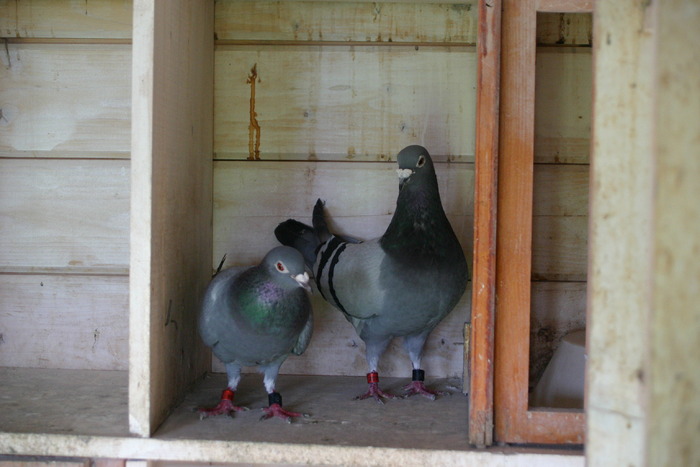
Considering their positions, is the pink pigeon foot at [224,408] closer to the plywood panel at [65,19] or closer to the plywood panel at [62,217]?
the plywood panel at [62,217]

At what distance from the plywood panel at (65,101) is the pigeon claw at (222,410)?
78 centimetres

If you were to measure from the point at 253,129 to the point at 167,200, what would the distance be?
21.4 inches

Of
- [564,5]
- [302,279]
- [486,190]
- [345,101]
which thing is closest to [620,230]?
[486,190]

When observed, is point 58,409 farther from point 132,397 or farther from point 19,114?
point 19,114

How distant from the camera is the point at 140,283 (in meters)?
1.39

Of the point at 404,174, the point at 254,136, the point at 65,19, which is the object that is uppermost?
the point at 65,19

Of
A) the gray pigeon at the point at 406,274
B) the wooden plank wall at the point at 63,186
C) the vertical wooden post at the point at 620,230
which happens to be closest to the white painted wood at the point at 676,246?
the vertical wooden post at the point at 620,230

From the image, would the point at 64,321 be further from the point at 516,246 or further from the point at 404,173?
the point at 516,246

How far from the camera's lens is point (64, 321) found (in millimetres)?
2004

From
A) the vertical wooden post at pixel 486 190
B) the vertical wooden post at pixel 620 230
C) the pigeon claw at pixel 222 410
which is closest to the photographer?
the vertical wooden post at pixel 620 230

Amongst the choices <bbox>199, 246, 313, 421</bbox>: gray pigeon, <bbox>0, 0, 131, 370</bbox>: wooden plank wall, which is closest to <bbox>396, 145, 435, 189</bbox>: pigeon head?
<bbox>199, 246, 313, 421</bbox>: gray pigeon

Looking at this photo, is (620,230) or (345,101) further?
(345,101)

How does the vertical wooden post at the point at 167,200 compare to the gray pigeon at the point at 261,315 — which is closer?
the vertical wooden post at the point at 167,200

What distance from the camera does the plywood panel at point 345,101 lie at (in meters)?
1.96
